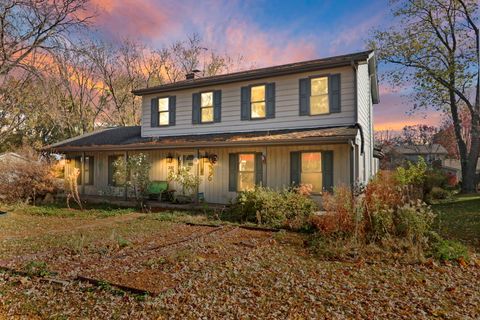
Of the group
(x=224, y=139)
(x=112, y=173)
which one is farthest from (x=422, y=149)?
(x=112, y=173)

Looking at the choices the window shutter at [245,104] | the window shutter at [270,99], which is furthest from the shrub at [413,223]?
the window shutter at [245,104]

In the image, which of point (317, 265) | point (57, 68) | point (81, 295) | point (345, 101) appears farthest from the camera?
point (57, 68)

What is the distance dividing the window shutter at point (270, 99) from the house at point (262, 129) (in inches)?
1.6

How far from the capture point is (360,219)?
6.87m

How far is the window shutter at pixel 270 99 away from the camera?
1295 centimetres

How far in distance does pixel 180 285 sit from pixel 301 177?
8053mm

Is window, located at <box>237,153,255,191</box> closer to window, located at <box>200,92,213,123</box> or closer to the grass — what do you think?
window, located at <box>200,92,213,123</box>

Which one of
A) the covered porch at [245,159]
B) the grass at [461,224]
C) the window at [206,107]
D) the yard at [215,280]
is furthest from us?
the window at [206,107]

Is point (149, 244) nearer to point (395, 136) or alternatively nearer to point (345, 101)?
point (345, 101)

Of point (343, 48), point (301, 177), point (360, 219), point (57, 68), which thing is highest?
point (343, 48)

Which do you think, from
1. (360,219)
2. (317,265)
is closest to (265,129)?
(360,219)

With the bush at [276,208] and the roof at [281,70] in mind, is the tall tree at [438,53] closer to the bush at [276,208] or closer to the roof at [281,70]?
the roof at [281,70]

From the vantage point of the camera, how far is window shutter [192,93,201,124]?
48.0 feet

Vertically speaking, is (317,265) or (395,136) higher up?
(395,136)
